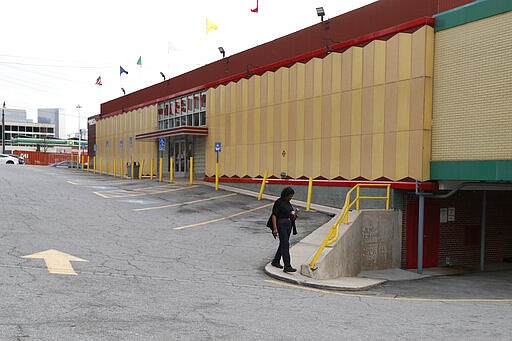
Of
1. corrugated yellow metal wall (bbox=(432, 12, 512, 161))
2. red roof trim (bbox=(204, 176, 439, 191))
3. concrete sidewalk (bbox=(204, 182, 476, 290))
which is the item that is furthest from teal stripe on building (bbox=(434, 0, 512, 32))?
concrete sidewalk (bbox=(204, 182, 476, 290))

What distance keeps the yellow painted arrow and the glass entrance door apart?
2080 centimetres

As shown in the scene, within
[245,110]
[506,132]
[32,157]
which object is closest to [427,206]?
[506,132]

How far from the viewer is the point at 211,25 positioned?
26.8 meters

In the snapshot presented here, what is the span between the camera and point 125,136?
3953cm

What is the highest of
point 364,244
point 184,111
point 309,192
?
point 184,111

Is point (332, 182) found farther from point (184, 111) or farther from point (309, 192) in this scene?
point (184, 111)

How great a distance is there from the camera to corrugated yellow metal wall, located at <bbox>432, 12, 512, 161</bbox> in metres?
13.0

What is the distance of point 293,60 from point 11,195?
490 inches

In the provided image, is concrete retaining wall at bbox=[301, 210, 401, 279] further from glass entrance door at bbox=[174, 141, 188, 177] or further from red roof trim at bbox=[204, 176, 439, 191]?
glass entrance door at bbox=[174, 141, 188, 177]

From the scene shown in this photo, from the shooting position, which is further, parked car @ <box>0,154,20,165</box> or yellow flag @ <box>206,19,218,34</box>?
parked car @ <box>0,154,20,165</box>

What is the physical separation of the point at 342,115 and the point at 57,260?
38.5 feet

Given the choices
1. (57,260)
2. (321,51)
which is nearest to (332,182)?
(321,51)

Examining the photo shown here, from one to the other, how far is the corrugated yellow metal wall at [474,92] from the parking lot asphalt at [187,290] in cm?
387

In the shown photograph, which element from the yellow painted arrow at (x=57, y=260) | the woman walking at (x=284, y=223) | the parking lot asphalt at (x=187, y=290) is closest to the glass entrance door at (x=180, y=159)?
the parking lot asphalt at (x=187, y=290)
